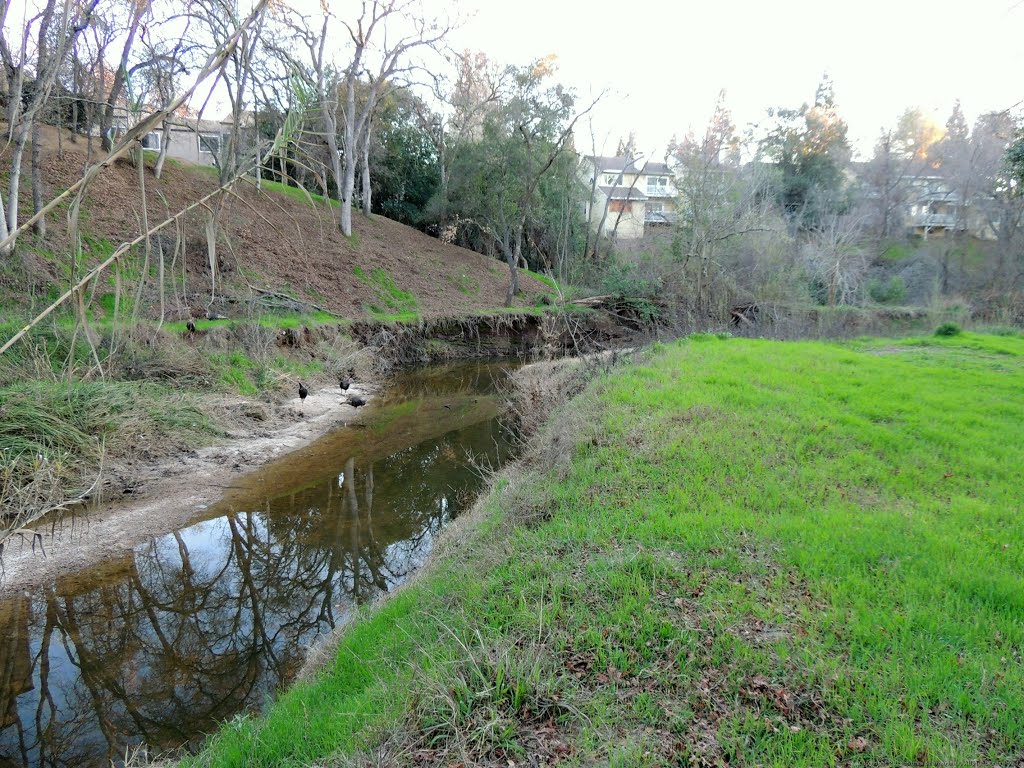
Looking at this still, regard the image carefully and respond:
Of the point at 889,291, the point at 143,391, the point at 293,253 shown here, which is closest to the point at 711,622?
the point at 143,391

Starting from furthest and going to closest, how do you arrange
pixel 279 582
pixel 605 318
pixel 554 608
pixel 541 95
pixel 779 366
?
pixel 541 95, pixel 605 318, pixel 779 366, pixel 279 582, pixel 554 608

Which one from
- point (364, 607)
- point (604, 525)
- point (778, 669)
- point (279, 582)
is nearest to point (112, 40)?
point (279, 582)

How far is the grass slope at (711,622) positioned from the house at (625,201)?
2778cm

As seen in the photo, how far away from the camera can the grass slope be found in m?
3.13

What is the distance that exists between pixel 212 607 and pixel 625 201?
117 ft

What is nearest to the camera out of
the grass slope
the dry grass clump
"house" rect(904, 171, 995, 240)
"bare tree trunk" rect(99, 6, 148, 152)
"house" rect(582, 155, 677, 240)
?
"bare tree trunk" rect(99, 6, 148, 152)

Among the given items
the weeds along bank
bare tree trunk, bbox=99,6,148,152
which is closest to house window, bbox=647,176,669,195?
the weeds along bank

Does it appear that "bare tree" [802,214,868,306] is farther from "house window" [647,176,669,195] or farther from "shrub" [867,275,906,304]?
"house window" [647,176,669,195]

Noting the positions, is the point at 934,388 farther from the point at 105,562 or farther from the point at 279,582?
the point at 105,562

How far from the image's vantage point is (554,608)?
4184 mm

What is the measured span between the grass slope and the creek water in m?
1.15

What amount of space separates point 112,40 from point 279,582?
1444cm

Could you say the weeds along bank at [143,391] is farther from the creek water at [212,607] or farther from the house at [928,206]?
the house at [928,206]

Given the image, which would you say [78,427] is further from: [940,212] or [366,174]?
[940,212]
